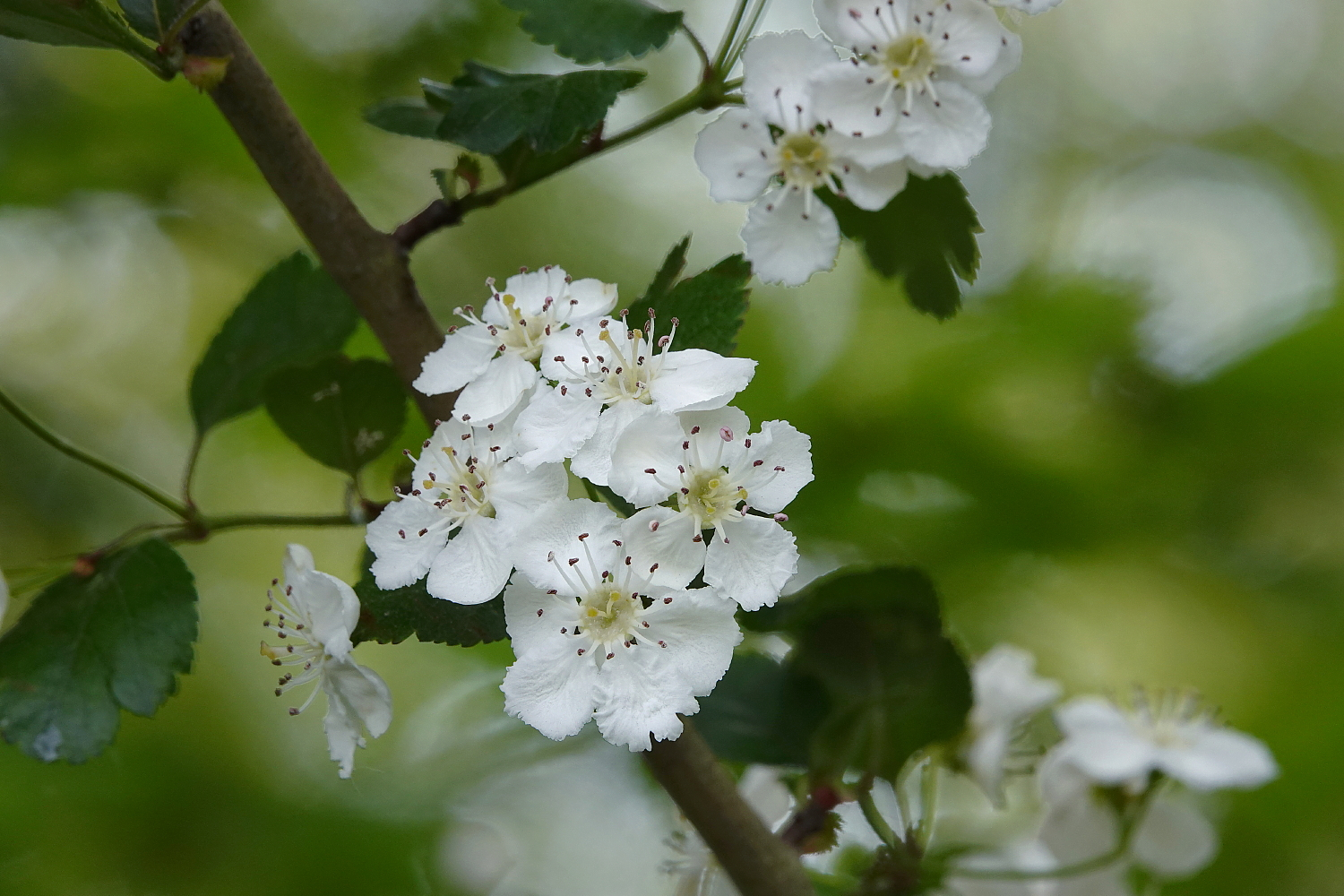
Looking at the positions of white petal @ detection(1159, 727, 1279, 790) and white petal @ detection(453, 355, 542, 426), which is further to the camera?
white petal @ detection(1159, 727, 1279, 790)

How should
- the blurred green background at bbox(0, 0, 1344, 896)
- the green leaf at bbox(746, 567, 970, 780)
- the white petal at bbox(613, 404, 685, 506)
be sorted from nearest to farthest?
the white petal at bbox(613, 404, 685, 506) < the green leaf at bbox(746, 567, 970, 780) < the blurred green background at bbox(0, 0, 1344, 896)

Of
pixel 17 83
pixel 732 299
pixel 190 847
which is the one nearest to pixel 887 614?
pixel 732 299

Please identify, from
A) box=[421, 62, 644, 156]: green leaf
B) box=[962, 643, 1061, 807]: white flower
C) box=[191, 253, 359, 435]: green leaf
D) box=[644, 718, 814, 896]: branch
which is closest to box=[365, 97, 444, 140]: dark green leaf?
box=[421, 62, 644, 156]: green leaf

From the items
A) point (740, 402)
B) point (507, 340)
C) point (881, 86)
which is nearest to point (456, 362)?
point (507, 340)

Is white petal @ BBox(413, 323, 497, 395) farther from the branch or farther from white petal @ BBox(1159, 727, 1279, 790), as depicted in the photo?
white petal @ BBox(1159, 727, 1279, 790)

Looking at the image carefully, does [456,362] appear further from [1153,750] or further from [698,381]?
[1153,750]

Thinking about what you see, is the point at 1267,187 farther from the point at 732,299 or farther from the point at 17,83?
the point at 17,83

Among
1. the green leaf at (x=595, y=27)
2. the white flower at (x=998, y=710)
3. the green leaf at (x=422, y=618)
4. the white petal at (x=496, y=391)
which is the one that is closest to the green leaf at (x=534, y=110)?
the green leaf at (x=595, y=27)
